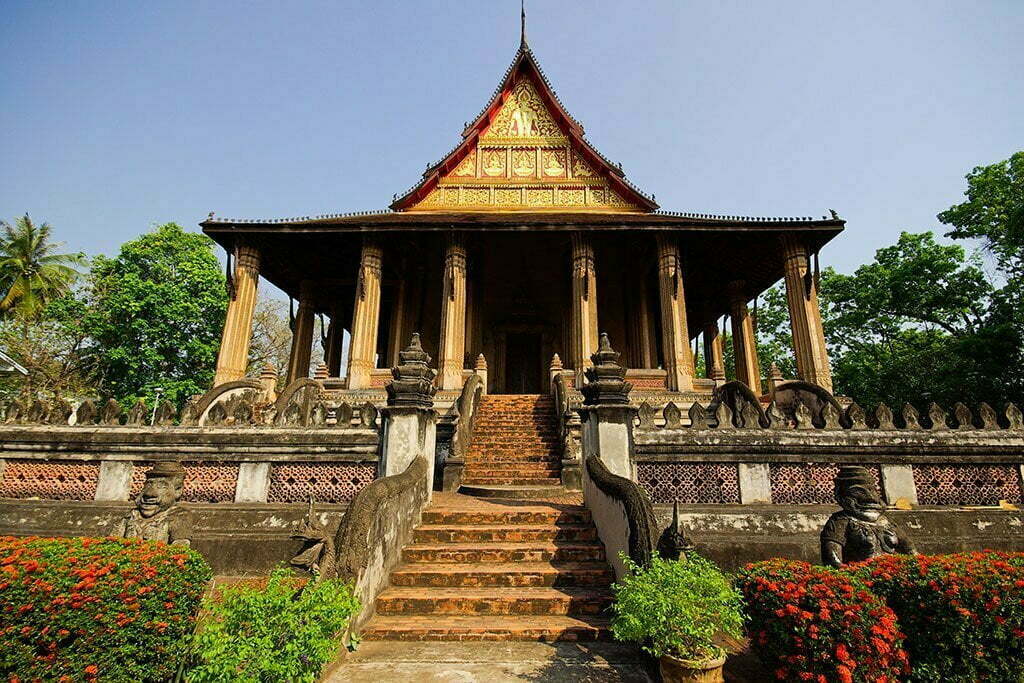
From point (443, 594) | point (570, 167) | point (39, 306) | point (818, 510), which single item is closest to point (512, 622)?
point (443, 594)

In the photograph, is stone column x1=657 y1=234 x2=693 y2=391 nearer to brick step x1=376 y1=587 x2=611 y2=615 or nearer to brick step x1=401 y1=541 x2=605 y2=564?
brick step x1=401 y1=541 x2=605 y2=564

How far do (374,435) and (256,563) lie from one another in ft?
6.00

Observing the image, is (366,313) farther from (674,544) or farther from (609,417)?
(674,544)

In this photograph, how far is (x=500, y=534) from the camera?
5676 millimetres

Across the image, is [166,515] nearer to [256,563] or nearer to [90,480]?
[256,563]

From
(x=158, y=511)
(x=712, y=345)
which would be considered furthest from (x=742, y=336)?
(x=158, y=511)

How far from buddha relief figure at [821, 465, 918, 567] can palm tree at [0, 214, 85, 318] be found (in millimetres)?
30497

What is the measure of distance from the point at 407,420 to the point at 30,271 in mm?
27568

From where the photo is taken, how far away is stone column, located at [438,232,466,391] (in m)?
14.4

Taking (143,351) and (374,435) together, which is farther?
(143,351)

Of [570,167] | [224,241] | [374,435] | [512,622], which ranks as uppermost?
[570,167]

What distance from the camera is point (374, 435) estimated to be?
21.4ft

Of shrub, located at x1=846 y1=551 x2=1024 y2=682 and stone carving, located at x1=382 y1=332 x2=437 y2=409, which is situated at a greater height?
stone carving, located at x1=382 y1=332 x2=437 y2=409

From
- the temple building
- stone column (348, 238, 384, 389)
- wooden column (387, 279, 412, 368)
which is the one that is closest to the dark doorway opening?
the temple building
